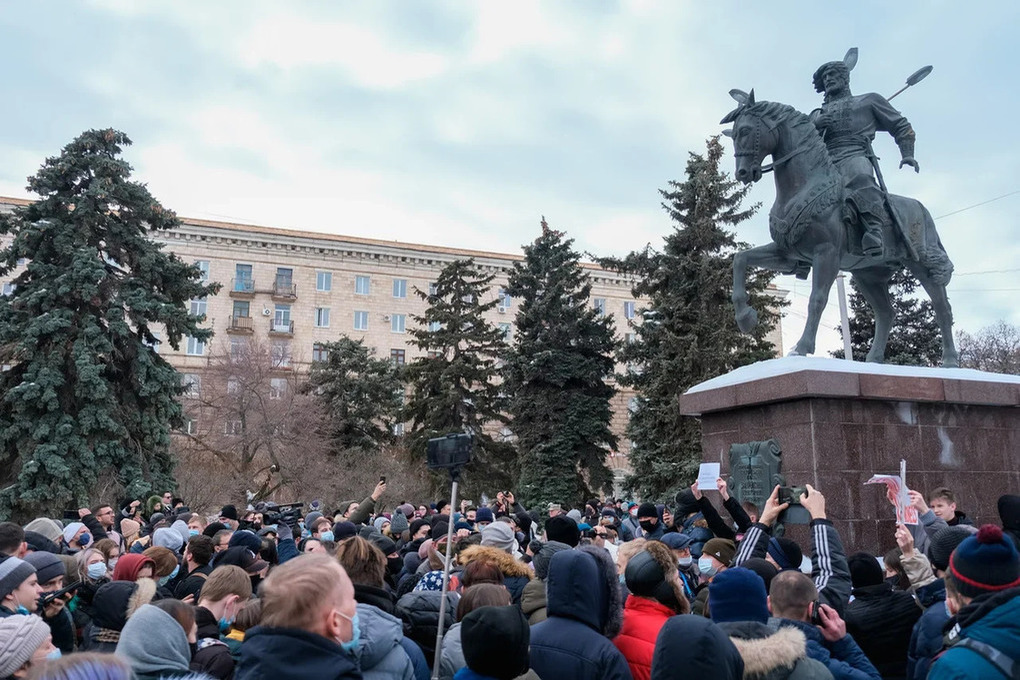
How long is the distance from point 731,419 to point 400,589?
5.05m

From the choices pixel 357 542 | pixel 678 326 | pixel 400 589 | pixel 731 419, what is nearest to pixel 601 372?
pixel 678 326

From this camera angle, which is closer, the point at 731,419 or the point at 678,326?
the point at 731,419

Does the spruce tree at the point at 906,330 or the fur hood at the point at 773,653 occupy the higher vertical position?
the spruce tree at the point at 906,330

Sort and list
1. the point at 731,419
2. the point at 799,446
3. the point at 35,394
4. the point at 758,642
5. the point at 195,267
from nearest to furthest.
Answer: the point at 758,642, the point at 799,446, the point at 731,419, the point at 35,394, the point at 195,267

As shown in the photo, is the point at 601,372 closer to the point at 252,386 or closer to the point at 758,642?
the point at 252,386

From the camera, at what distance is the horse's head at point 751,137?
985 cm

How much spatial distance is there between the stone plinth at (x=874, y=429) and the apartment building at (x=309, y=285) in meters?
42.8

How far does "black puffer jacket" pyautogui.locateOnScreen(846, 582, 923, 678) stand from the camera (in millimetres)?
4391

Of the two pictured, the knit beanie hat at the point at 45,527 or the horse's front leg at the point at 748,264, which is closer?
the knit beanie hat at the point at 45,527

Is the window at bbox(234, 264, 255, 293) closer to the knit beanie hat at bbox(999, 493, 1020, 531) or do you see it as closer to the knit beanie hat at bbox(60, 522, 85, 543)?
the knit beanie hat at bbox(60, 522, 85, 543)

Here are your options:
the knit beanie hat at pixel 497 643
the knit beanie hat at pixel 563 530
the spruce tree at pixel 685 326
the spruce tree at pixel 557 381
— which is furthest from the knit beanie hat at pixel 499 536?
the spruce tree at pixel 557 381

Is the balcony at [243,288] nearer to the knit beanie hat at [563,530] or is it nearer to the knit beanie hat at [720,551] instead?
the knit beanie hat at [563,530]

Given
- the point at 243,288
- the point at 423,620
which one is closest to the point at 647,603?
the point at 423,620

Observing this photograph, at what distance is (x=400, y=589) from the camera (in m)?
6.53
